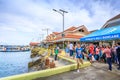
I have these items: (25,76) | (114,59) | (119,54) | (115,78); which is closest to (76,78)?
(115,78)

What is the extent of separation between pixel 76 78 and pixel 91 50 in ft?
20.3

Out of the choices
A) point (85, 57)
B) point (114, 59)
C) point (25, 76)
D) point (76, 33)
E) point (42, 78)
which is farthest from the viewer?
point (76, 33)

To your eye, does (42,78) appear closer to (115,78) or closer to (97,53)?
(115,78)

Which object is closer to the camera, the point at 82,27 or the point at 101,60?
the point at 101,60

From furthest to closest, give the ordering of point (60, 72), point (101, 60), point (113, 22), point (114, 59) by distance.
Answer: point (113, 22), point (101, 60), point (114, 59), point (60, 72)

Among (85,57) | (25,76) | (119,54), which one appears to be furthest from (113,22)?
(25,76)

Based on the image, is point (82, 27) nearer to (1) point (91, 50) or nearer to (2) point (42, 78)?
(1) point (91, 50)

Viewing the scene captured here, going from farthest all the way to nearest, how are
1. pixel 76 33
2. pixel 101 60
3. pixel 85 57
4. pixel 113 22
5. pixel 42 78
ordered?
pixel 76 33 → pixel 113 22 → pixel 85 57 → pixel 101 60 → pixel 42 78

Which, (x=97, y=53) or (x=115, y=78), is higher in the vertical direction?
(x=97, y=53)

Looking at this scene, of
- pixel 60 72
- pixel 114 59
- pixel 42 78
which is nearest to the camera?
pixel 42 78

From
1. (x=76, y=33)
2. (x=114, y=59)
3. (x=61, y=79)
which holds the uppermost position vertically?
(x=76, y=33)

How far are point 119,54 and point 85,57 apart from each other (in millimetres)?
5487

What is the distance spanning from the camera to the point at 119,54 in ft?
30.3

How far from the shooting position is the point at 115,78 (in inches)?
297
